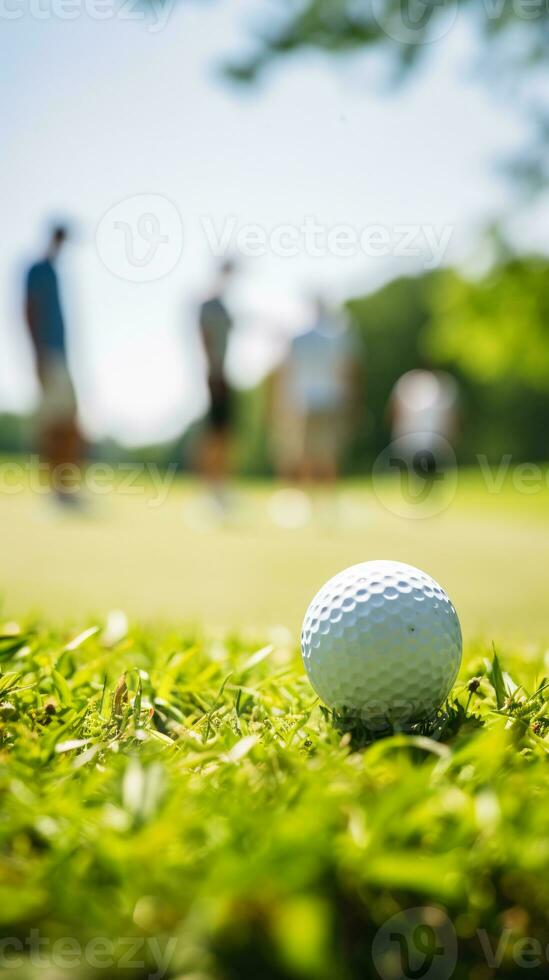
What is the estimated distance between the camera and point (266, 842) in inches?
46.3

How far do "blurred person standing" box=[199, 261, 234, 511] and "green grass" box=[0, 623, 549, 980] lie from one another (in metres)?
7.58

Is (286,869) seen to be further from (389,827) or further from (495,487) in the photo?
(495,487)

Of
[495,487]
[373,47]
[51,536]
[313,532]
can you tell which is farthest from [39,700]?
[495,487]

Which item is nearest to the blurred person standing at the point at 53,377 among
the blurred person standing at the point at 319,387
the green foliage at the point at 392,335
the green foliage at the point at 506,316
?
the blurred person standing at the point at 319,387

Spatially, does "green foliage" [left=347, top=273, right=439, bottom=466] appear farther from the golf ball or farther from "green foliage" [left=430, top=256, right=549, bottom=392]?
the golf ball

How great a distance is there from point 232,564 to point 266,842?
424 cm

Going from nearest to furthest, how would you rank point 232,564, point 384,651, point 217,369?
point 384,651 < point 232,564 < point 217,369

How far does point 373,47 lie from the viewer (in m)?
8.68

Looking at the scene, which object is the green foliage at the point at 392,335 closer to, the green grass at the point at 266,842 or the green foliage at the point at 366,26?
the green foliage at the point at 366,26

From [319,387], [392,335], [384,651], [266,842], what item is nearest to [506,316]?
[319,387]

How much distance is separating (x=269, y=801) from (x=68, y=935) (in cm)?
43

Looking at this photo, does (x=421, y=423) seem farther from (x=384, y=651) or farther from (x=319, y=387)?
(x=384, y=651)

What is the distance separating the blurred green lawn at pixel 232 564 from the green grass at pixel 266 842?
5.04ft

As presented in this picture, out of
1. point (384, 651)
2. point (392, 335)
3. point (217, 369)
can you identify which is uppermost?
point (217, 369)
